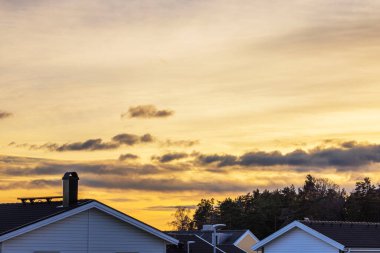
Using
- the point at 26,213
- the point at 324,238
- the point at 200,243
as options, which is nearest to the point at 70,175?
the point at 26,213

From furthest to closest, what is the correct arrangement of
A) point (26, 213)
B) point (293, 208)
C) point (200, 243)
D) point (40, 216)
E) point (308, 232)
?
point (293, 208) < point (200, 243) < point (308, 232) < point (26, 213) < point (40, 216)

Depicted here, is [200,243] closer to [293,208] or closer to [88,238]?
[88,238]

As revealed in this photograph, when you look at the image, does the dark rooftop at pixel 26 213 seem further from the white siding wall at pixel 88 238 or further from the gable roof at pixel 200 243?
the gable roof at pixel 200 243

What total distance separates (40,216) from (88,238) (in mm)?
2653

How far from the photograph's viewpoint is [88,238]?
39312 mm

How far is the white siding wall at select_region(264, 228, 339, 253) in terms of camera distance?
5134 cm

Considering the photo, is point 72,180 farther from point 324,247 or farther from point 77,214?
point 324,247

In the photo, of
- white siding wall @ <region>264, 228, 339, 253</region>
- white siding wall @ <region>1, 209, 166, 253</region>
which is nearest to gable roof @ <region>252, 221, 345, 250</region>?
white siding wall @ <region>264, 228, 339, 253</region>

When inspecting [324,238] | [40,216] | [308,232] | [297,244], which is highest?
[308,232]

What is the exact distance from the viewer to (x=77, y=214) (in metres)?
38.9

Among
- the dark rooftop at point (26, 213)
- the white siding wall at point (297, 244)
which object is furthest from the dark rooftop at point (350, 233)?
the dark rooftop at point (26, 213)

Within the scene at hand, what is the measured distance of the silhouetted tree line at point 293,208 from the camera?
122125 mm

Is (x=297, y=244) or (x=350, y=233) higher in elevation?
(x=350, y=233)

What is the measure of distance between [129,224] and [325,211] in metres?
96.5
